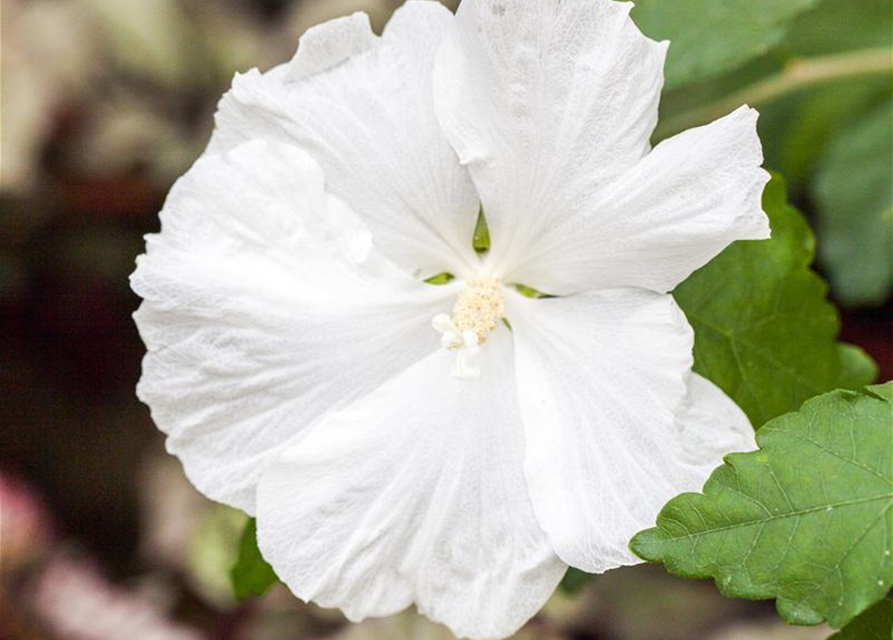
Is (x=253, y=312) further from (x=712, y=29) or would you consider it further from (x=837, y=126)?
(x=837, y=126)

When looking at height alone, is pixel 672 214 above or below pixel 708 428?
above

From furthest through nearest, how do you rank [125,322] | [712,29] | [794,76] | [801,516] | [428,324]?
[125,322] < [794,76] < [712,29] < [428,324] < [801,516]

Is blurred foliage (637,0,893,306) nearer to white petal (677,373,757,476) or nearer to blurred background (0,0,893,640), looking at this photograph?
blurred background (0,0,893,640)

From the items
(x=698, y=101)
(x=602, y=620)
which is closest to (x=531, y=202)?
(x=698, y=101)

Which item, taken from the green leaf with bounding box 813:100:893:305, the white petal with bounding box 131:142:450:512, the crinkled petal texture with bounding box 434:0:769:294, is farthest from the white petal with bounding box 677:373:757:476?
the green leaf with bounding box 813:100:893:305

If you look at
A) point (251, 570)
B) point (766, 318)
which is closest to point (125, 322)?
point (251, 570)

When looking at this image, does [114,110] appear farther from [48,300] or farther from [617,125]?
[617,125]

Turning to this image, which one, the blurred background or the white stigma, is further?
the blurred background
